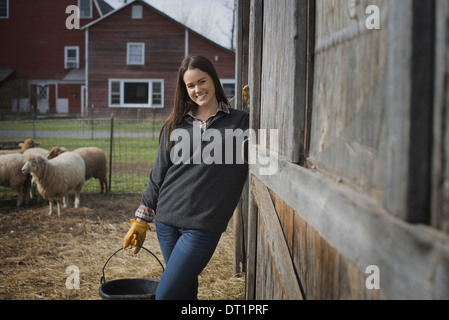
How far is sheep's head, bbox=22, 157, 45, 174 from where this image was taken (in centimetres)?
712

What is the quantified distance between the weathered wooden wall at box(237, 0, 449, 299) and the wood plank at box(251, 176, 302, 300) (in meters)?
0.01

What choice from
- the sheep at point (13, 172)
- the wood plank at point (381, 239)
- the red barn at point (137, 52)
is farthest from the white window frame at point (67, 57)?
the wood plank at point (381, 239)

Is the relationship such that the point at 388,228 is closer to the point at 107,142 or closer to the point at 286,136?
the point at 286,136

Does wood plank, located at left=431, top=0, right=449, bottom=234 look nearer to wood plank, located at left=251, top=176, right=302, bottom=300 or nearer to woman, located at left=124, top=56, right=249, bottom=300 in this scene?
wood plank, located at left=251, top=176, right=302, bottom=300

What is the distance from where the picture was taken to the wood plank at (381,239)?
74 cm

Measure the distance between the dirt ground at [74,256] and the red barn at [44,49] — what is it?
26.2 meters

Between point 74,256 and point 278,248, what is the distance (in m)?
4.21

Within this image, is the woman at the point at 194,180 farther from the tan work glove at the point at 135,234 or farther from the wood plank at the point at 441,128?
the wood plank at the point at 441,128

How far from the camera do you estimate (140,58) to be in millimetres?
25359

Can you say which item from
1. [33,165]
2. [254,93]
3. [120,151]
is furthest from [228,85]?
[254,93]

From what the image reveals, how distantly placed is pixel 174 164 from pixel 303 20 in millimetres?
1488

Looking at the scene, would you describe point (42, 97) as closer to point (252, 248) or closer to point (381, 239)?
point (252, 248)

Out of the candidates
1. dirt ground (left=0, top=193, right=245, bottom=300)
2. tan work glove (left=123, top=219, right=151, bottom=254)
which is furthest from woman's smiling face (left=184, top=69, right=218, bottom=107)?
dirt ground (left=0, top=193, right=245, bottom=300)
